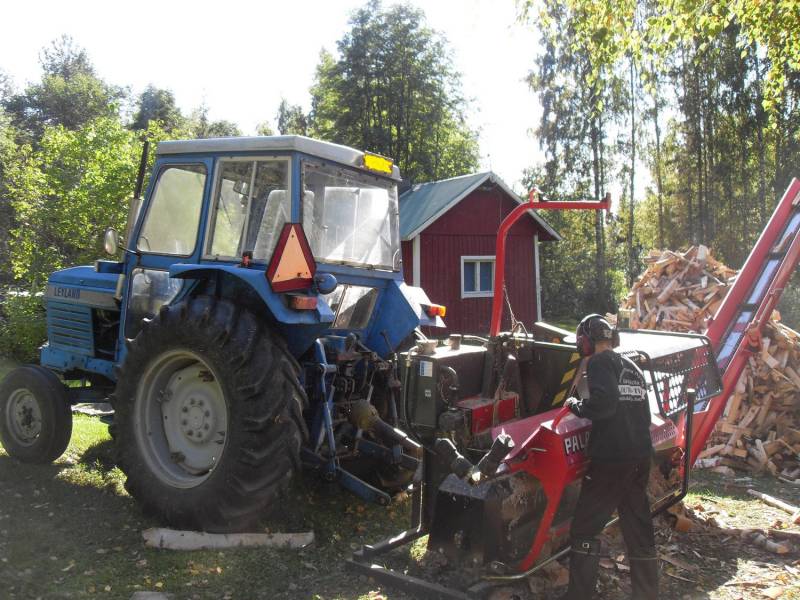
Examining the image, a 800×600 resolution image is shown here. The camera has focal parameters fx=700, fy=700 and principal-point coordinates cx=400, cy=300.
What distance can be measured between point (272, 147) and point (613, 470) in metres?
2.98

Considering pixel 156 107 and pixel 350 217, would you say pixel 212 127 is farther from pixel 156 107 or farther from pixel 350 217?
pixel 350 217

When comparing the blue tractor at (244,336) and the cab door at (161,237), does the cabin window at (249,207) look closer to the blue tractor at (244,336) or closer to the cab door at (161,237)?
the blue tractor at (244,336)

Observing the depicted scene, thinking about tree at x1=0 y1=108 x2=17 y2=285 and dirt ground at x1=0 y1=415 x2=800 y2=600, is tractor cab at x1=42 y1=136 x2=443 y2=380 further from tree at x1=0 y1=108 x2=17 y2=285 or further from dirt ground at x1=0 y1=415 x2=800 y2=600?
tree at x1=0 y1=108 x2=17 y2=285

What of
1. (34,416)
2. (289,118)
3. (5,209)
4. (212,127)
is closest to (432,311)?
(34,416)

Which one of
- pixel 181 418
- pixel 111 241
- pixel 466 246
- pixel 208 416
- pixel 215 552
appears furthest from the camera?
pixel 466 246

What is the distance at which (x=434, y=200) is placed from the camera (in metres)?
18.4

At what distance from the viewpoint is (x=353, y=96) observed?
30.7 meters

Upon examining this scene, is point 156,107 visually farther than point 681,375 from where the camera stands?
Yes

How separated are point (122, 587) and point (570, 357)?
119 inches

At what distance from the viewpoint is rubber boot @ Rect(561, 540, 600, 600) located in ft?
12.0

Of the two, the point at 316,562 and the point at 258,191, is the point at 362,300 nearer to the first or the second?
the point at 258,191

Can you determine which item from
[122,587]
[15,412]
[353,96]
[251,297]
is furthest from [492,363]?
[353,96]

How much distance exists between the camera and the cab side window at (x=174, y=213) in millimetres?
5238

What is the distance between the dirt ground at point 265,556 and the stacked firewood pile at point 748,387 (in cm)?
161
